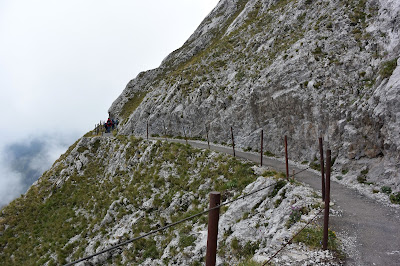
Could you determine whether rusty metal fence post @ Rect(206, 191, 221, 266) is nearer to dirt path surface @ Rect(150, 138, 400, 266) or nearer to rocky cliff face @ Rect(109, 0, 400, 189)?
dirt path surface @ Rect(150, 138, 400, 266)

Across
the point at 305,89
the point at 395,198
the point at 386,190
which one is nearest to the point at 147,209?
the point at 386,190

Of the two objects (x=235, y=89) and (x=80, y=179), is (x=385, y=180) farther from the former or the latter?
(x=80, y=179)

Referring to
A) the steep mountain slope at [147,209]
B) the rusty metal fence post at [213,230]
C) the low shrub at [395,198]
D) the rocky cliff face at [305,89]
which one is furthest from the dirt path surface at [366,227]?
the rusty metal fence post at [213,230]

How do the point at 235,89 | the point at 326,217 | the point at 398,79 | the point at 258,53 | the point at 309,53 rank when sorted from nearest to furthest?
the point at 326,217 < the point at 398,79 < the point at 309,53 < the point at 235,89 < the point at 258,53

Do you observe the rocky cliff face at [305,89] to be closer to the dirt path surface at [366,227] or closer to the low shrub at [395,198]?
the low shrub at [395,198]

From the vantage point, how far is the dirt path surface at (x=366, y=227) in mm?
7366

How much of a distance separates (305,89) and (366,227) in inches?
592

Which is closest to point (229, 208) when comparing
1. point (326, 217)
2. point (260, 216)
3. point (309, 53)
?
point (260, 216)

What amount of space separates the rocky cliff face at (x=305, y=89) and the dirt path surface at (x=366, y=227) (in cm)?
227

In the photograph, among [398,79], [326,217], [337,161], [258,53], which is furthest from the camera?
[258,53]

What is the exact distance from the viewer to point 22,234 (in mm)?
26375

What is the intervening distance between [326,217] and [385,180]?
26.1ft

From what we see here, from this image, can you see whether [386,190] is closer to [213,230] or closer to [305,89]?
[305,89]

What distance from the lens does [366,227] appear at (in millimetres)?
9188
